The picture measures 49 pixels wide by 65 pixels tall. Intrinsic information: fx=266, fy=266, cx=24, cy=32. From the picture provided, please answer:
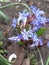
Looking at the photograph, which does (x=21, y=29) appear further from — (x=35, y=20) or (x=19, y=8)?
(x=19, y=8)

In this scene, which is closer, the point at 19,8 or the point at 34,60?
the point at 34,60

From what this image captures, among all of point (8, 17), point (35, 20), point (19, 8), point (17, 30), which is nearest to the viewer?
point (35, 20)

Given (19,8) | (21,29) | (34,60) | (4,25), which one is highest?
(19,8)

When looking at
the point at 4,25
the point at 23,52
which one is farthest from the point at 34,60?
the point at 4,25

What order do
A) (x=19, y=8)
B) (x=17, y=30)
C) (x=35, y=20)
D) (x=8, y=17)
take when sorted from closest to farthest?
(x=35, y=20), (x=17, y=30), (x=8, y=17), (x=19, y=8)

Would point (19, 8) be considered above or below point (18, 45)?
above

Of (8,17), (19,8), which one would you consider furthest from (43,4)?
(8,17)

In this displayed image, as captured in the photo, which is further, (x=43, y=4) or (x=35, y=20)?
(x=43, y=4)

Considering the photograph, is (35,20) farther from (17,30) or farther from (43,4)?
(43,4)

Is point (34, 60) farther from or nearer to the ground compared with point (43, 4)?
nearer to the ground
